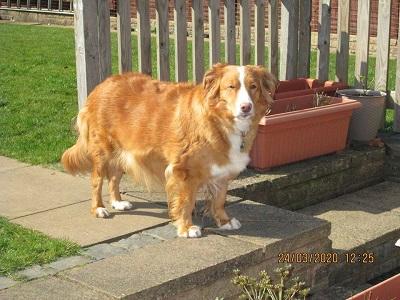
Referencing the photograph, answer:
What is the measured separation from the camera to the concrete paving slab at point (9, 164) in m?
5.67

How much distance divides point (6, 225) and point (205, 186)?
1258mm

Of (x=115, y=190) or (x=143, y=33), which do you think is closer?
(x=115, y=190)

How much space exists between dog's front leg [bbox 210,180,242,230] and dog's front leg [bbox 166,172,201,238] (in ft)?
0.70

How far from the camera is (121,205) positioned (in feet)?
15.7

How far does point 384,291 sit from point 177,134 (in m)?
1.52

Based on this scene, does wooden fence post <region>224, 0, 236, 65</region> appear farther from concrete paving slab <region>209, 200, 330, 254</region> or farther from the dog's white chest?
the dog's white chest

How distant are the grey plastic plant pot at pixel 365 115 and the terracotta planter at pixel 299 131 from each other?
337mm

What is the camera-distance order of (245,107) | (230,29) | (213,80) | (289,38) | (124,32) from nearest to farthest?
(245,107) < (213,80) < (124,32) < (230,29) < (289,38)

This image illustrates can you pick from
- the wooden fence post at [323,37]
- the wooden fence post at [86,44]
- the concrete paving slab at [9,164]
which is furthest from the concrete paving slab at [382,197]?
the concrete paving slab at [9,164]

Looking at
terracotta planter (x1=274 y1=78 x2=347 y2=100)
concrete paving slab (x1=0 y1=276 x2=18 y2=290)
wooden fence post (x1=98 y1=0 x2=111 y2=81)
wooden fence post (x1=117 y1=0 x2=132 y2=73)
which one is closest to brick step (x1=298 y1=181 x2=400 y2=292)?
terracotta planter (x1=274 y1=78 x2=347 y2=100)

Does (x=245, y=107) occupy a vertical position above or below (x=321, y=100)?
above

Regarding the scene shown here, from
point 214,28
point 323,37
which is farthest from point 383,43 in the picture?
point 214,28

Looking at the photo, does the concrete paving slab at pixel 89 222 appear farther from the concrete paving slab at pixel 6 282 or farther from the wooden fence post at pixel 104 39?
the wooden fence post at pixel 104 39

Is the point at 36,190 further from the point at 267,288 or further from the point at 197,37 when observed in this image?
the point at 267,288
